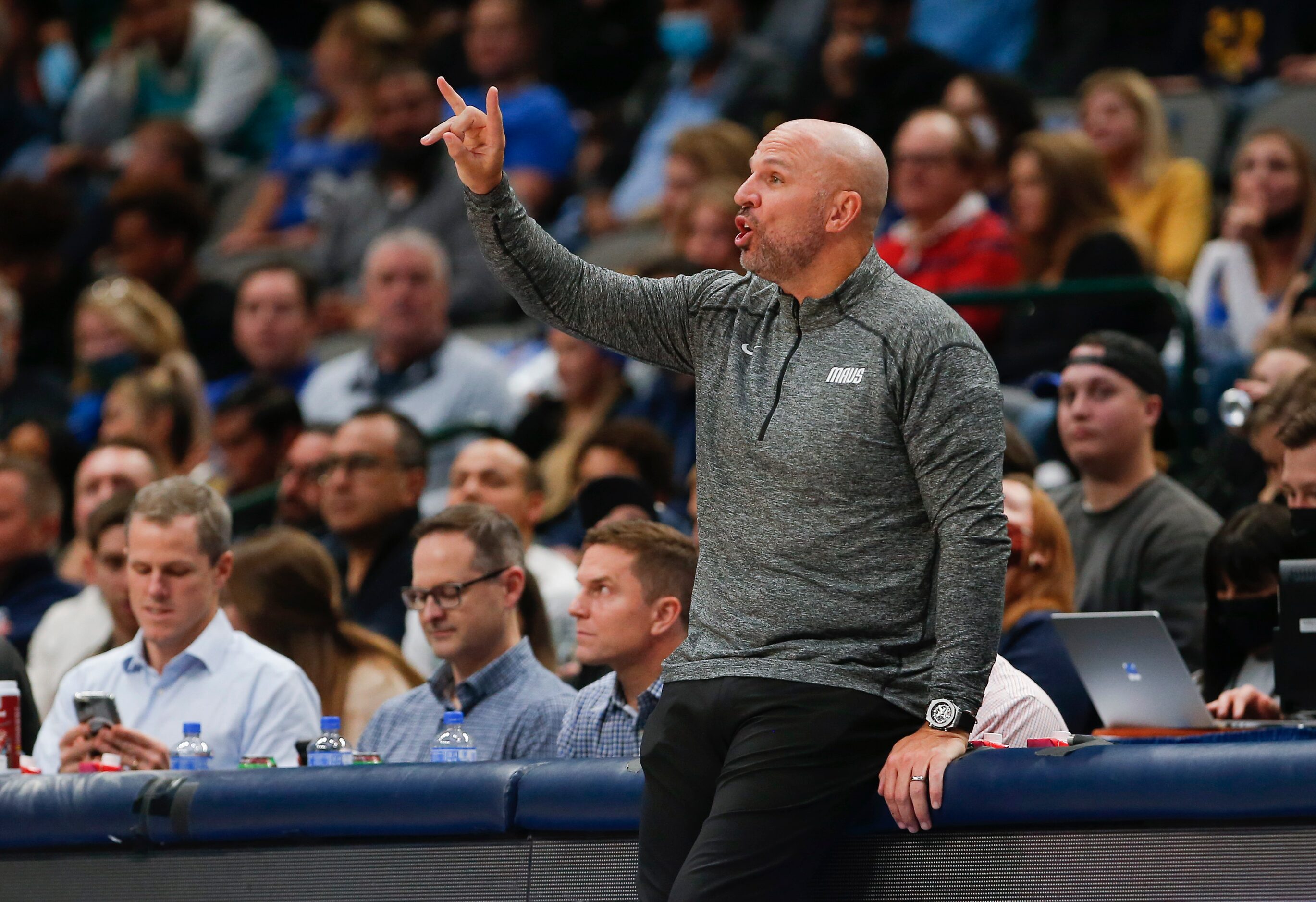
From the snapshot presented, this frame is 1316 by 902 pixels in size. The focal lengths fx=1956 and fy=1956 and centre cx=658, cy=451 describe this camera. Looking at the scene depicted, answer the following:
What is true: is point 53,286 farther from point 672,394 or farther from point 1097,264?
point 1097,264

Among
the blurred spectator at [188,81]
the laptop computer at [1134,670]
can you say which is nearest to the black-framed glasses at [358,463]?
the laptop computer at [1134,670]

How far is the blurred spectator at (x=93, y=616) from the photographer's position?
240 inches

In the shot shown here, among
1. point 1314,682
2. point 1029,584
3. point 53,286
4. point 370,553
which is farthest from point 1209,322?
point 53,286

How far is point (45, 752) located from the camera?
4.80m

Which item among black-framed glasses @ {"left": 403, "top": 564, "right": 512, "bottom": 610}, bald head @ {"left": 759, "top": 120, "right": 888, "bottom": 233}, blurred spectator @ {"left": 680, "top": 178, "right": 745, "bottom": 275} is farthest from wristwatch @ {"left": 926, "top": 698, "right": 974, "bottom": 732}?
blurred spectator @ {"left": 680, "top": 178, "right": 745, "bottom": 275}

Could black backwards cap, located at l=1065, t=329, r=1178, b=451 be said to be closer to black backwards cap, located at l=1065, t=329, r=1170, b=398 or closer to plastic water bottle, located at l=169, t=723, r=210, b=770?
black backwards cap, located at l=1065, t=329, r=1170, b=398

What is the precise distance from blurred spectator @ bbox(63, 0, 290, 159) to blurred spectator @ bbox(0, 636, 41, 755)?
282 inches

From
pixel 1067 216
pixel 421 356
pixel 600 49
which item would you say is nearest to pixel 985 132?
pixel 1067 216

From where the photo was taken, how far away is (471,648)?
491 cm

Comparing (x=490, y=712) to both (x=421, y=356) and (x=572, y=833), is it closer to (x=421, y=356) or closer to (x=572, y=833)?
(x=572, y=833)

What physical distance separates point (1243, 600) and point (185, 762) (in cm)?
244

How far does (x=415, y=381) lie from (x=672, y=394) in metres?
1.22

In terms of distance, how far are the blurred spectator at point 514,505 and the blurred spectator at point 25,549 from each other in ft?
4.96

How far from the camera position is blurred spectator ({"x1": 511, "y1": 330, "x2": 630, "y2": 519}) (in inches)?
292
